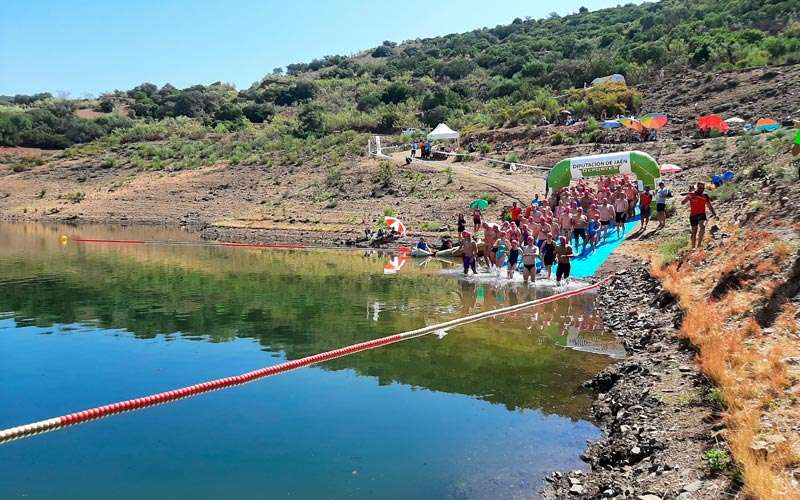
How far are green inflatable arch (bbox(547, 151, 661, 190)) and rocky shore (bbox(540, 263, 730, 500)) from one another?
1350 cm

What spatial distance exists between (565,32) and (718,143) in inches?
2846

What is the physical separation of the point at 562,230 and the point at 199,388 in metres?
14.6

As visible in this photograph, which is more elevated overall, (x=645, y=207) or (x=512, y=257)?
(x=645, y=207)

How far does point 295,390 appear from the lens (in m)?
11.1

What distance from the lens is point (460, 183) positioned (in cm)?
3731

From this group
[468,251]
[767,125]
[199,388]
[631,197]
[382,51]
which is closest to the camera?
[199,388]

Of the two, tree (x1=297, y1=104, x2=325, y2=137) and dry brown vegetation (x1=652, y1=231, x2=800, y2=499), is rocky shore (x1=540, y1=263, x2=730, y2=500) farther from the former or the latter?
tree (x1=297, y1=104, x2=325, y2=137)

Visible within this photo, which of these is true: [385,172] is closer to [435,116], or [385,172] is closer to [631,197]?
[631,197]

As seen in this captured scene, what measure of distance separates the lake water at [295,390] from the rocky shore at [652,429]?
392mm

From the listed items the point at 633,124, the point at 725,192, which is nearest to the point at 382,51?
the point at 633,124

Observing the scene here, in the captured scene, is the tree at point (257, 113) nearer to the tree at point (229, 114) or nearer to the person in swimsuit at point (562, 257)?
the tree at point (229, 114)

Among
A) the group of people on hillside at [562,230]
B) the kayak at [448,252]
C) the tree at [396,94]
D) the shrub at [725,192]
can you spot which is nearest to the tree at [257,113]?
the tree at [396,94]

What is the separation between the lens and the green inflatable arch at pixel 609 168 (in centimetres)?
2517

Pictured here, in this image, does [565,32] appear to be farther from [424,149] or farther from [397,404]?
[397,404]
